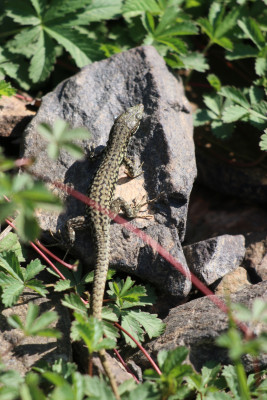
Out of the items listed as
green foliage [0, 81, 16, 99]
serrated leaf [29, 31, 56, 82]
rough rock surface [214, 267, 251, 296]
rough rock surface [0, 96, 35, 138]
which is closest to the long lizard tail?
rough rock surface [214, 267, 251, 296]

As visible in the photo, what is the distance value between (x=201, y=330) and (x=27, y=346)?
1.78 meters

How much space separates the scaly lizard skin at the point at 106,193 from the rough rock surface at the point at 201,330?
0.82m

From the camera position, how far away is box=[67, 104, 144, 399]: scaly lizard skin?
15.4 ft

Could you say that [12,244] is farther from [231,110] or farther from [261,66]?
[261,66]

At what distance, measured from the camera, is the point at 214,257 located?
17.4 ft

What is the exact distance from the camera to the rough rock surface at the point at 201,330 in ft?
14.6

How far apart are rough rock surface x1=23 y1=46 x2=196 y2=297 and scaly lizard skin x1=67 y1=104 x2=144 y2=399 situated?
0.19 m

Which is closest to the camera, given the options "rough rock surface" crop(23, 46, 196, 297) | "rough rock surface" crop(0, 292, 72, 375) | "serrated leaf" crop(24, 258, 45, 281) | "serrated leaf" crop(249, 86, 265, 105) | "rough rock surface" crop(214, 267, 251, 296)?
"rough rock surface" crop(0, 292, 72, 375)

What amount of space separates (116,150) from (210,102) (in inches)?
76.9

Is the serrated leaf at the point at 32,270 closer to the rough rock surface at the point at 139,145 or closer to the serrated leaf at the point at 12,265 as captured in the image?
the serrated leaf at the point at 12,265

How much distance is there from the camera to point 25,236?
304cm

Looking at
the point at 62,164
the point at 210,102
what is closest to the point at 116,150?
the point at 62,164

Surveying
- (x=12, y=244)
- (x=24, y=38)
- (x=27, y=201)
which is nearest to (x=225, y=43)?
(x=24, y=38)

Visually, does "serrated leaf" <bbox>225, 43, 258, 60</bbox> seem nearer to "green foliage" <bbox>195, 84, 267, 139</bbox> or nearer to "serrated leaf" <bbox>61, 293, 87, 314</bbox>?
"green foliage" <bbox>195, 84, 267, 139</bbox>
